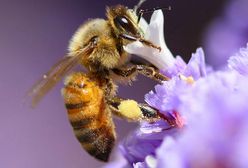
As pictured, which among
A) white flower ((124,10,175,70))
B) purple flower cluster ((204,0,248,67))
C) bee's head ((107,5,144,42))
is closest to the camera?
white flower ((124,10,175,70))

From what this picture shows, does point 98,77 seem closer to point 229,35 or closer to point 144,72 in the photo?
point 144,72

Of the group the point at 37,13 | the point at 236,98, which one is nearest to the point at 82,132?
the point at 236,98

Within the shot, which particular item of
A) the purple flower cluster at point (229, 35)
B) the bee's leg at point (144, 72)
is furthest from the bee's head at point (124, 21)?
the purple flower cluster at point (229, 35)

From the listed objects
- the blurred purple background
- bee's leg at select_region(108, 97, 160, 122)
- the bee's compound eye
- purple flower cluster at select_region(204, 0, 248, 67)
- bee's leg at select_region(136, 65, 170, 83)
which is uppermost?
the blurred purple background

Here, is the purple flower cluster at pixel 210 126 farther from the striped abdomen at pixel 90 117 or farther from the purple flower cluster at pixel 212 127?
the striped abdomen at pixel 90 117

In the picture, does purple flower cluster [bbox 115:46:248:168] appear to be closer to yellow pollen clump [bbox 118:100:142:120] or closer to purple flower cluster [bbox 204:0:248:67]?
yellow pollen clump [bbox 118:100:142:120]

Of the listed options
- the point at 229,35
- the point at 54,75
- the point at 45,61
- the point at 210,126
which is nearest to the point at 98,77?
the point at 54,75

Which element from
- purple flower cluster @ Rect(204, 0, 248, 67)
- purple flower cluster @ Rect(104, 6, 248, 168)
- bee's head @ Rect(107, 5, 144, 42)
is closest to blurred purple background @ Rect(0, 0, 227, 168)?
purple flower cluster @ Rect(204, 0, 248, 67)

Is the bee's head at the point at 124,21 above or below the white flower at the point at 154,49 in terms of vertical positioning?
above
